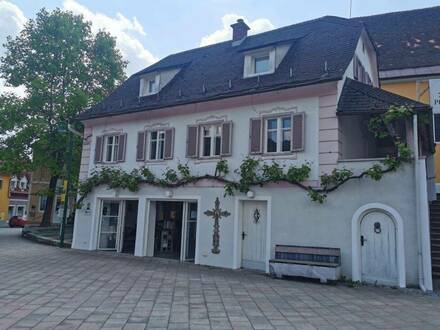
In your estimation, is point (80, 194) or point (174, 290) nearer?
point (174, 290)

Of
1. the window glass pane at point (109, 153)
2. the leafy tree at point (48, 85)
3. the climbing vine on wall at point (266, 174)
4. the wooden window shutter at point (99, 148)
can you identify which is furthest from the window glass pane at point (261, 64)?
the leafy tree at point (48, 85)

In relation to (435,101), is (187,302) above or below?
below

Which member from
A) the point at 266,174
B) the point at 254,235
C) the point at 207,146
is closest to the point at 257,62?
the point at 207,146

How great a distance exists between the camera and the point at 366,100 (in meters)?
10.9

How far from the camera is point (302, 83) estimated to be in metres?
11.3

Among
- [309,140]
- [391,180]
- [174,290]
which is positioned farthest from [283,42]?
[174,290]

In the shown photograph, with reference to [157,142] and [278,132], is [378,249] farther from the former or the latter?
[157,142]

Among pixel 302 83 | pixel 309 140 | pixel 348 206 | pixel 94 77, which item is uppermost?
pixel 94 77

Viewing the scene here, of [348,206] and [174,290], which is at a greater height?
[348,206]

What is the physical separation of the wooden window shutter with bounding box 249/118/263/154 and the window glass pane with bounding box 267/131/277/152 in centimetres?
28

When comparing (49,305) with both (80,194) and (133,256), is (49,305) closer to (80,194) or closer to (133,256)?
(133,256)

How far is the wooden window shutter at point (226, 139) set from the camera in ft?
41.8

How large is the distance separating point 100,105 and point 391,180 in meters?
13.2

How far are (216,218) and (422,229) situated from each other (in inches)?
245
